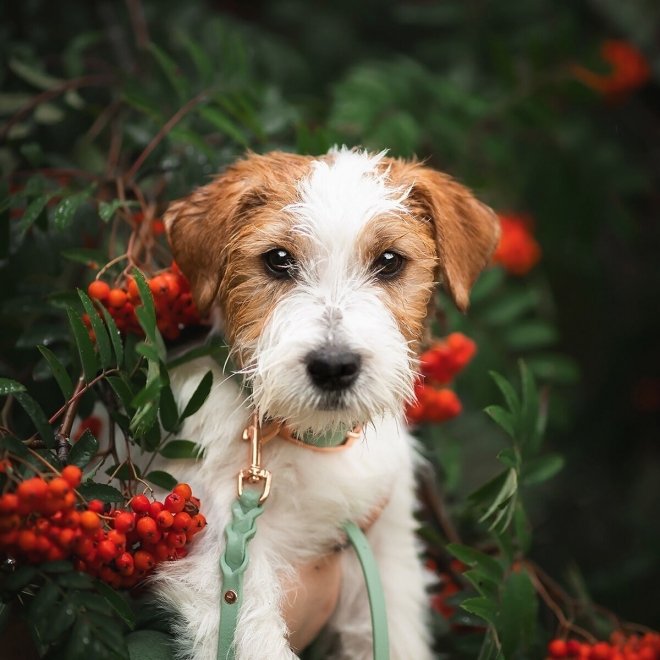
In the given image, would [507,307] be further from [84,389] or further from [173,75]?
[84,389]

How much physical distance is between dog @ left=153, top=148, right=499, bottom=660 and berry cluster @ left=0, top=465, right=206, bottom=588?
14 centimetres

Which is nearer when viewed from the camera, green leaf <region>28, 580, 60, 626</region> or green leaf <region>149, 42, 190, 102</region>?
green leaf <region>28, 580, 60, 626</region>

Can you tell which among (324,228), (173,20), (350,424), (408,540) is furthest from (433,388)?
(173,20)

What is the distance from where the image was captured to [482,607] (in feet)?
6.53

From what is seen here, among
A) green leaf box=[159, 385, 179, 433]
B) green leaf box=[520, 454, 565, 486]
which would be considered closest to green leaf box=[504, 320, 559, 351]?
green leaf box=[520, 454, 565, 486]

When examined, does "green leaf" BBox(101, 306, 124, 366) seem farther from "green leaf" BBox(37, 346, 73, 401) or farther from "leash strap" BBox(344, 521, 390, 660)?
"leash strap" BBox(344, 521, 390, 660)

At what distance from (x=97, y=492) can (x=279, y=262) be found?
0.74 metres

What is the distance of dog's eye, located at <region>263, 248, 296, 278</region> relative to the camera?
79.4 inches

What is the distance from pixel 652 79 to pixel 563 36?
3.58 feet

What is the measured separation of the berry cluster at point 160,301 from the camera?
76.3 inches

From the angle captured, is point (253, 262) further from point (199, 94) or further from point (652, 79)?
point (652, 79)

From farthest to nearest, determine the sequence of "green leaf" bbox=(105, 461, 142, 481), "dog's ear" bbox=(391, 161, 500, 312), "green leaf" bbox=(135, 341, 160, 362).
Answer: "dog's ear" bbox=(391, 161, 500, 312) < "green leaf" bbox=(105, 461, 142, 481) < "green leaf" bbox=(135, 341, 160, 362)

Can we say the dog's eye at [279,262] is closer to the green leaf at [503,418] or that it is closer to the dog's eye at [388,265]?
the dog's eye at [388,265]

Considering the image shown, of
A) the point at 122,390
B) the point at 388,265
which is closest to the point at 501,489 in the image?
the point at 388,265
